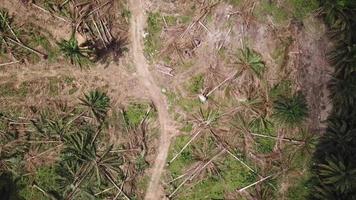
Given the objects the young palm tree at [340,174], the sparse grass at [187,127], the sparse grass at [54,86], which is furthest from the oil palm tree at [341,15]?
the sparse grass at [54,86]

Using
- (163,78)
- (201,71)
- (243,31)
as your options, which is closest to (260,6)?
(243,31)

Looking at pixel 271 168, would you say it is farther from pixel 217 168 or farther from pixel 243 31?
pixel 243 31

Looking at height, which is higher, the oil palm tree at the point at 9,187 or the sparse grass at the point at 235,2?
the sparse grass at the point at 235,2

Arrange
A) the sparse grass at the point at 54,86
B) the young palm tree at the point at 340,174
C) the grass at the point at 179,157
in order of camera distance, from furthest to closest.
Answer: the sparse grass at the point at 54,86, the grass at the point at 179,157, the young palm tree at the point at 340,174

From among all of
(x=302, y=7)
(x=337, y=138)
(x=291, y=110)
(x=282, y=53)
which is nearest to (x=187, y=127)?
(x=291, y=110)

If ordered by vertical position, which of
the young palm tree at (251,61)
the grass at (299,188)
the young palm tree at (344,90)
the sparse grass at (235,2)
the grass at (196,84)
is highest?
the sparse grass at (235,2)

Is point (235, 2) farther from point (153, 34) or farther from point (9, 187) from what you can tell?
point (9, 187)

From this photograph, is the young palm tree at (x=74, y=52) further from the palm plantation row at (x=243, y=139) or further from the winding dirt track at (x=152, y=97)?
the palm plantation row at (x=243, y=139)
